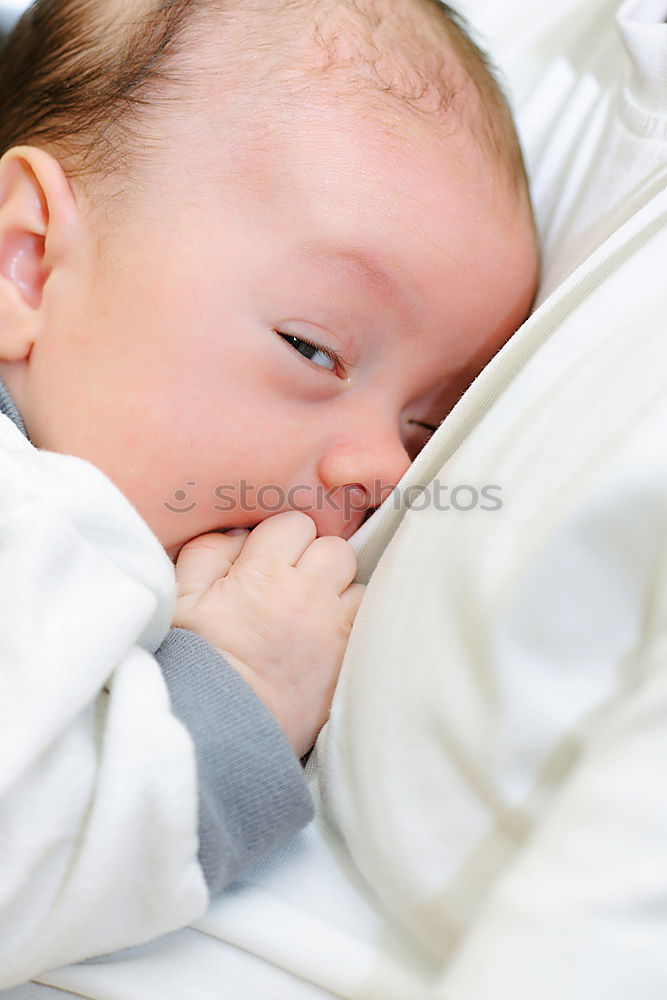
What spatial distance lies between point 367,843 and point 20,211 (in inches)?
27.8

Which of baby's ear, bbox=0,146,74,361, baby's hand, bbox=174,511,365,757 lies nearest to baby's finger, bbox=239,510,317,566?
baby's hand, bbox=174,511,365,757

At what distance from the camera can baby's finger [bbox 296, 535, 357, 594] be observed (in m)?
0.90

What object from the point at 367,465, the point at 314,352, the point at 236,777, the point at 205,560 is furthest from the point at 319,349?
the point at 236,777

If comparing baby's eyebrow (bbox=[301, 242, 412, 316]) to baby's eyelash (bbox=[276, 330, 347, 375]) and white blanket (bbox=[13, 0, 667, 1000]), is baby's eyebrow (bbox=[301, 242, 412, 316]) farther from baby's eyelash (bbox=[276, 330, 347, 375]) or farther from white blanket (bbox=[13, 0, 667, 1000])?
white blanket (bbox=[13, 0, 667, 1000])

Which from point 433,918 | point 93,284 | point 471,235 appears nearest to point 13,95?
point 93,284

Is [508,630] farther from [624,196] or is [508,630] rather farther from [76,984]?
[624,196]

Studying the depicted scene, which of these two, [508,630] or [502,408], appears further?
[502,408]

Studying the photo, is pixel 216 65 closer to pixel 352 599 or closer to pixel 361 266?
pixel 361 266

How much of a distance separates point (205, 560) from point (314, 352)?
0.23m

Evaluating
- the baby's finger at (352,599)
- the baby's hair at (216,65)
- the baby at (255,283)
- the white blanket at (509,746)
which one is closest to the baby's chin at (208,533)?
the baby at (255,283)

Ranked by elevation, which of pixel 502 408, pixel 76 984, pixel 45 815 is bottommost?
pixel 76 984

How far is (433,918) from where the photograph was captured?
67 cm

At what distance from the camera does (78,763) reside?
26.0 inches

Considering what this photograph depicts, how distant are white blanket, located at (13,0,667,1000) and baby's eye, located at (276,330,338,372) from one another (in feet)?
0.76
